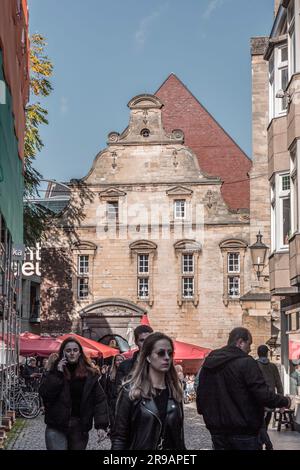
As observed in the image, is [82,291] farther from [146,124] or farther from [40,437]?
[40,437]

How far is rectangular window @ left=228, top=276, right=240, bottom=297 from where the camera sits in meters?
36.9

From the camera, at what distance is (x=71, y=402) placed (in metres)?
6.98

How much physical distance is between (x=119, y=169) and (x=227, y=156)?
9.87 meters

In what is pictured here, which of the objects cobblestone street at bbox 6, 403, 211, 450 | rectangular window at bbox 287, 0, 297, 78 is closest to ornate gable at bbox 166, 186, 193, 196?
cobblestone street at bbox 6, 403, 211, 450

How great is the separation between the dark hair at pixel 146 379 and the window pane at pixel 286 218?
12.8 m

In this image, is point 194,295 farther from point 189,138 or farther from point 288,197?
point 288,197

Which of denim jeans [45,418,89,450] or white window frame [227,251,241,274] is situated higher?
white window frame [227,251,241,274]

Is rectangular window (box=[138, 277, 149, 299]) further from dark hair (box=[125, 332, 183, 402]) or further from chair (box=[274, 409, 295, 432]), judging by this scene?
dark hair (box=[125, 332, 183, 402])

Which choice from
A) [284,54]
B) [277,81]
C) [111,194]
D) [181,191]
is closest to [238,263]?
[181,191]

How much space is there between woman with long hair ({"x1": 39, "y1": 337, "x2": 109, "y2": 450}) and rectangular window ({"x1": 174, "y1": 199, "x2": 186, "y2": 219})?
30.6 meters

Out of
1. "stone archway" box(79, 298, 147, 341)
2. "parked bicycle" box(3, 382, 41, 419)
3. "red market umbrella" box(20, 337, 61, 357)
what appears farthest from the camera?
"stone archway" box(79, 298, 147, 341)

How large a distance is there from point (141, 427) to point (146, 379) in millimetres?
276

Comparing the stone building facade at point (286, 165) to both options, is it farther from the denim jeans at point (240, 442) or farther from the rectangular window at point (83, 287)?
the rectangular window at point (83, 287)

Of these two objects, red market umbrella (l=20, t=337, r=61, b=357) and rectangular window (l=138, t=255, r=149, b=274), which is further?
rectangular window (l=138, t=255, r=149, b=274)
